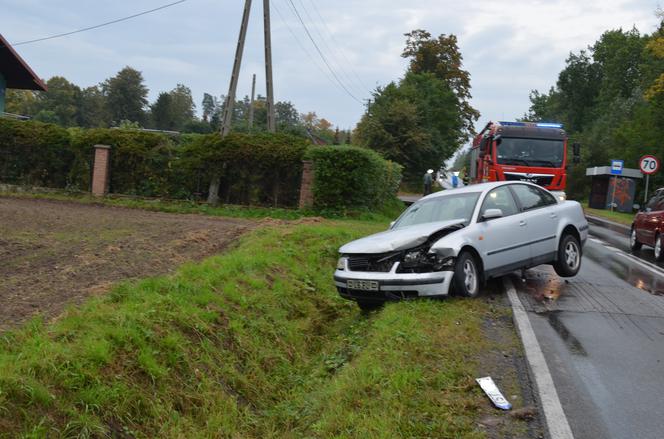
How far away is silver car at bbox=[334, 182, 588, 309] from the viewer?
7.77 metres

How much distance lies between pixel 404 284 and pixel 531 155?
12934mm

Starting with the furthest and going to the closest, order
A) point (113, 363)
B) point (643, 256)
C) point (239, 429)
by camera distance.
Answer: point (643, 256), point (239, 429), point (113, 363)

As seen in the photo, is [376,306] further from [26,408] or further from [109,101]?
[109,101]

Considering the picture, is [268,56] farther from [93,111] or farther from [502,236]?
[93,111]

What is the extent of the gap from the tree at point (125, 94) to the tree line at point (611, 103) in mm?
60563

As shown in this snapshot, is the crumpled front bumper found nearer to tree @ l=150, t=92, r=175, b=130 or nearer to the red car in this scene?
the red car

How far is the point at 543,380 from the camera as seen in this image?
534cm

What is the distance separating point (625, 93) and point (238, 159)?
6864 centimetres

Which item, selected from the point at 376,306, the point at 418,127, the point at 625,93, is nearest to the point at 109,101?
the point at 418,127

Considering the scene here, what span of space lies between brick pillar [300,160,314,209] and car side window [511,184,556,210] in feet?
34.1

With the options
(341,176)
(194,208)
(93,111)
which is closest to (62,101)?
(93,111)

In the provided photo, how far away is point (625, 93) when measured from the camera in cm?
7538

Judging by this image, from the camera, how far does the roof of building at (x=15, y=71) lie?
27002mm

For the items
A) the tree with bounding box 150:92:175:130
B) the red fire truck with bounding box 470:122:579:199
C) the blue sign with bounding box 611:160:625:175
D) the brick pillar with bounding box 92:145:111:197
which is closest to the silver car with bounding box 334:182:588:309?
the red fire truck with bounding box 470:122:579:199
